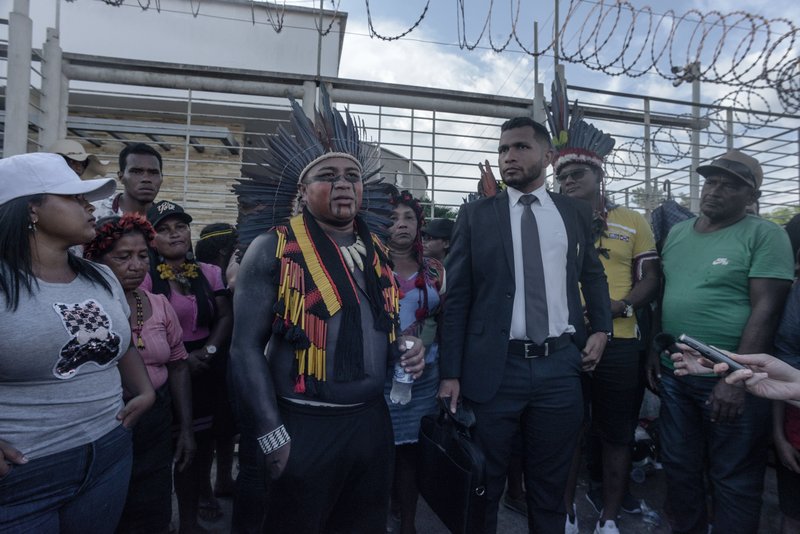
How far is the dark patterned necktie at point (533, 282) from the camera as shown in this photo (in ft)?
7.76

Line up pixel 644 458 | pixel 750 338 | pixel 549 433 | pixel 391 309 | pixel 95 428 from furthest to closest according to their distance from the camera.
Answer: pixel 644 458, pixel 750 338, pixel 549 433, pixel 391 309, pixel 95 428

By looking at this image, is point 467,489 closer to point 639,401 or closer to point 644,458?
point 639,401

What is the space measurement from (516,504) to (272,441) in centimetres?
245

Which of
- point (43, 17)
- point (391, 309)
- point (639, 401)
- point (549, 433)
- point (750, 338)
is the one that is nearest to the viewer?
point (391, 309)

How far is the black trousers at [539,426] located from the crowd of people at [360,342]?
0.04ft

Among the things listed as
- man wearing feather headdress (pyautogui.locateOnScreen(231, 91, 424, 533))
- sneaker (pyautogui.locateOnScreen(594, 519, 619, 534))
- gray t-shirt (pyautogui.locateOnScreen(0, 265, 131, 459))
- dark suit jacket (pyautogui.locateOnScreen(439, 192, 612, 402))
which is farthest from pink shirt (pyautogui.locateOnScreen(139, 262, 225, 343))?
sneaker (pyautogui.locateOnScreen(594, 519, 619, 534))

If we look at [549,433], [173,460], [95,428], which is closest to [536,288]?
[549,433]

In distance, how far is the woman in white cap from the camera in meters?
1.59

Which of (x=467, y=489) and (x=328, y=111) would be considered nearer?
(x=467, y=489)

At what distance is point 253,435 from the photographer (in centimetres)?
186

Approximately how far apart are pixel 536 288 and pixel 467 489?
99cm

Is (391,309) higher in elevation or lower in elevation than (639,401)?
higher

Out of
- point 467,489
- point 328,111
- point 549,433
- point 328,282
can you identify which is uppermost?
point 328,111

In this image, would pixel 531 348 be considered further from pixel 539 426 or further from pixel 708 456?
pixel 708 456
